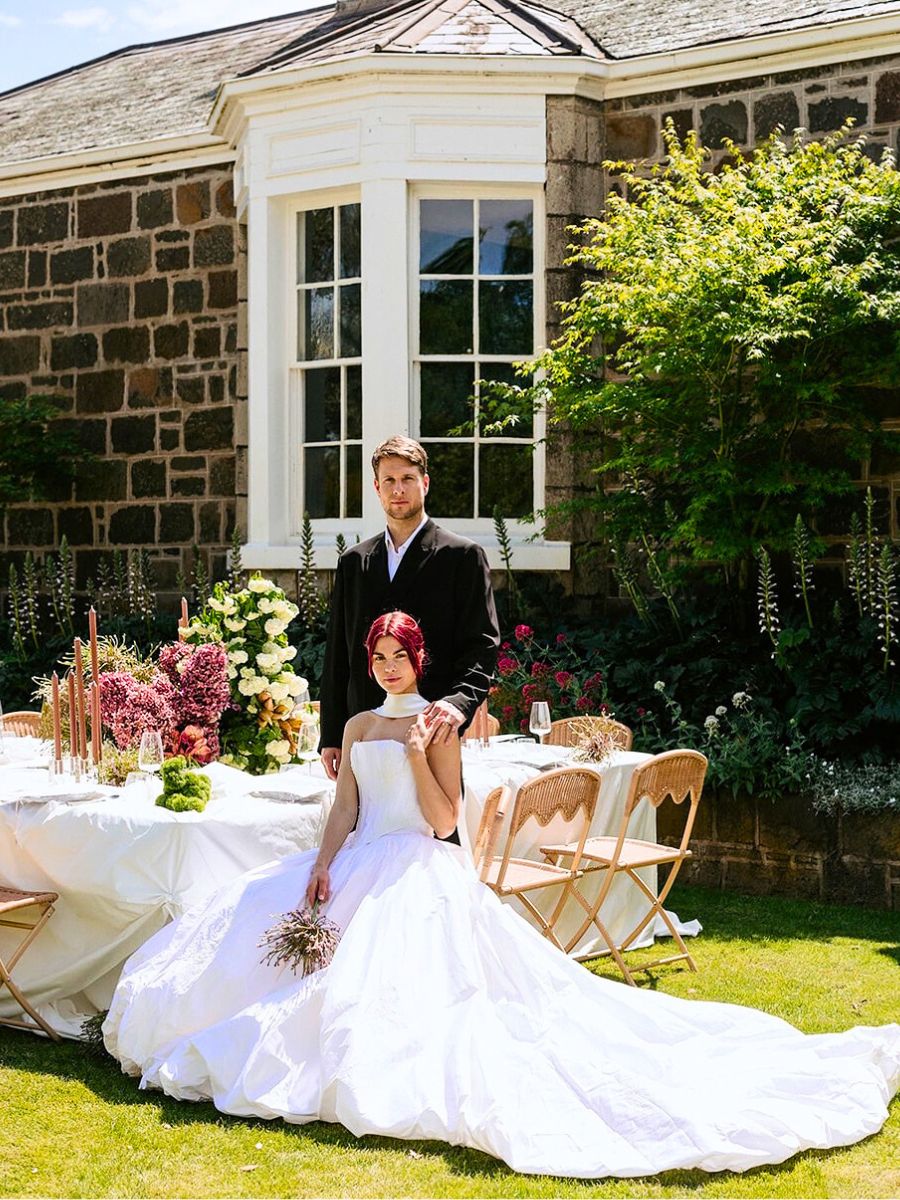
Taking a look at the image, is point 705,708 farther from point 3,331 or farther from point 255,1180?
point 3,331

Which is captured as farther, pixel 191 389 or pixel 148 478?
pixel 148 478

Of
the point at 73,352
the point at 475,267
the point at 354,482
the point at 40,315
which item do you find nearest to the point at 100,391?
the point at 73,352

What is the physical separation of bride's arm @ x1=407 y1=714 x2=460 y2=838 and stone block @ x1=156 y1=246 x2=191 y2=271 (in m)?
7.57

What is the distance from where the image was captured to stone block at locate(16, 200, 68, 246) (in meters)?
12.2

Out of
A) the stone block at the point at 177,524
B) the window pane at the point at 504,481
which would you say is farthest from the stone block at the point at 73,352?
the window pane at the point at 504,481

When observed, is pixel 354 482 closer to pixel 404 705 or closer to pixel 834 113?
pixel 834 113

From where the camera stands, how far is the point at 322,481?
10547 mm

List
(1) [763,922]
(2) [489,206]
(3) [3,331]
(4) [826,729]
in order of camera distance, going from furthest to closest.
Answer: (3) [3,331], (2) [489,206], (4) [826,729], (1) [763,922]

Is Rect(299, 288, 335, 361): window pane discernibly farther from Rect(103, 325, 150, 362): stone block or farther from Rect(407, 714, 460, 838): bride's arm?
Rect(407, 714, 460, 838): bride's arm

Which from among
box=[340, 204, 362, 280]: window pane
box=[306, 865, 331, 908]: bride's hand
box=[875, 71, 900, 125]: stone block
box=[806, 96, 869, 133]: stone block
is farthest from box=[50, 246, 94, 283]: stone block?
box=[306, 865, 331, 908]: bride's hand

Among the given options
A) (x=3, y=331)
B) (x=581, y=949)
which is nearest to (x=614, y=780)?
(x=581, y=949)

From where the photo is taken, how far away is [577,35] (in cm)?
1041

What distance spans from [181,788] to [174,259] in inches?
289

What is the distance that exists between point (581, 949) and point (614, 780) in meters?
0.74
